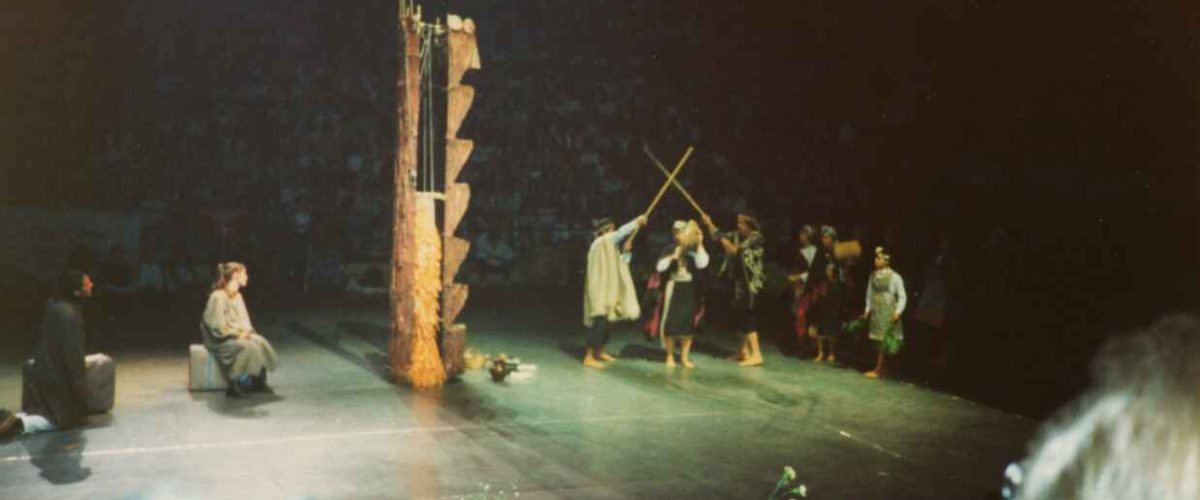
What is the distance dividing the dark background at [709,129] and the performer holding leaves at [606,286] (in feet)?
11.5

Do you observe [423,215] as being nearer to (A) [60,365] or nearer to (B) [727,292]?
(A) [60,365]

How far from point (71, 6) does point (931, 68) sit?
17996 millimetres

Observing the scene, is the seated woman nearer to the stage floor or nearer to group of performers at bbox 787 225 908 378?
the stage floor

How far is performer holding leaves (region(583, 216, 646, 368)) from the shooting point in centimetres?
1197

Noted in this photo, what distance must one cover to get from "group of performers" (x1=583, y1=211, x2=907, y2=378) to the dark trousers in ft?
0.04

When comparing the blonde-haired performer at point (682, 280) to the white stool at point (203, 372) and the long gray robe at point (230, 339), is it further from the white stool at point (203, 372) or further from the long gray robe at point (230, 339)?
the white stool at point (203, 372)

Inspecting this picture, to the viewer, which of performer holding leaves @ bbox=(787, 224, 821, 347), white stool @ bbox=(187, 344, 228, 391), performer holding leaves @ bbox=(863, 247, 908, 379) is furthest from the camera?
performer holding leaves @ bbox=(787, 224, 821, 347)

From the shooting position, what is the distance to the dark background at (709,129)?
1570 centimetres

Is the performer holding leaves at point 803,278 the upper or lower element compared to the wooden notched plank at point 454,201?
lower

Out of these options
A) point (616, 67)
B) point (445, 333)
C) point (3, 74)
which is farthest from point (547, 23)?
point (445, 333)

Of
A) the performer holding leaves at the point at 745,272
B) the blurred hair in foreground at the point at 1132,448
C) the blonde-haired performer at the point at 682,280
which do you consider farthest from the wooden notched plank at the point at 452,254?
the blurred hair in foreground at the point at 1132,448

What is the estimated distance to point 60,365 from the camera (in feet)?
27.2

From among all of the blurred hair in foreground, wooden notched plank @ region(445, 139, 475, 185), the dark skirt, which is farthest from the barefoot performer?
the blurred hair in foreground

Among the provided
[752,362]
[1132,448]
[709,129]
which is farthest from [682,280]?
[709,129]
